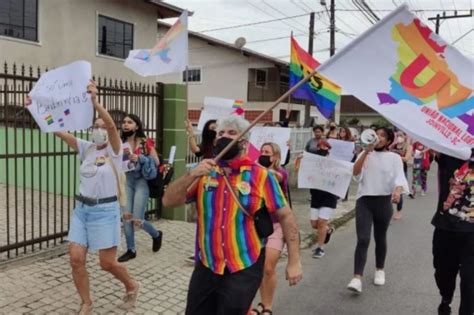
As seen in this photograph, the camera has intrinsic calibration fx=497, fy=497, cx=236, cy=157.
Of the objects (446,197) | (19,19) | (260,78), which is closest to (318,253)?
(446,197)

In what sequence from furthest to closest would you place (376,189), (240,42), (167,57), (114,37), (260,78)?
1. (260,78)
2. (240,42)
3. (114,37)
4. (167,57)
5. (376,189)

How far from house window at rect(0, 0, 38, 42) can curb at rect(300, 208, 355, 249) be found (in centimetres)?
→ 1104

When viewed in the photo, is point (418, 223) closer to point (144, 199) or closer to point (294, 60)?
point (294, 60)

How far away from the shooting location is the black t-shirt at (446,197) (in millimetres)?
3957

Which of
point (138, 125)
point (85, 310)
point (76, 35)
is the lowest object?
point (85, 310)

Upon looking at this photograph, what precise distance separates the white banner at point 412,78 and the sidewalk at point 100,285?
274 centimetres

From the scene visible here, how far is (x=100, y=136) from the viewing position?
4109 mm

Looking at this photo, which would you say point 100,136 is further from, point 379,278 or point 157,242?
point 379,278

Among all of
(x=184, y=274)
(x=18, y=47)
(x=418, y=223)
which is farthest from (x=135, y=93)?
(x=18, y=47)

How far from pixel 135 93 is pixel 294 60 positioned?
8.21ft

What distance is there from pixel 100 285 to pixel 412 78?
3.68 metres

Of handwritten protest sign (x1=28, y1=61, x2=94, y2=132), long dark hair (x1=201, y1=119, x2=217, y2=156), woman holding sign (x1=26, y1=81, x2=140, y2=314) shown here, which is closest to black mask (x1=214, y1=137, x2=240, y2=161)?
woman holding sign (x1=26, y1=81, x2=140, y2=314)

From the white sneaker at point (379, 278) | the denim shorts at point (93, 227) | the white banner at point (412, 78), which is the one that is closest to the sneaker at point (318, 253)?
the white sneaker at point (379, 278)

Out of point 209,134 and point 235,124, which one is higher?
point 235,124
